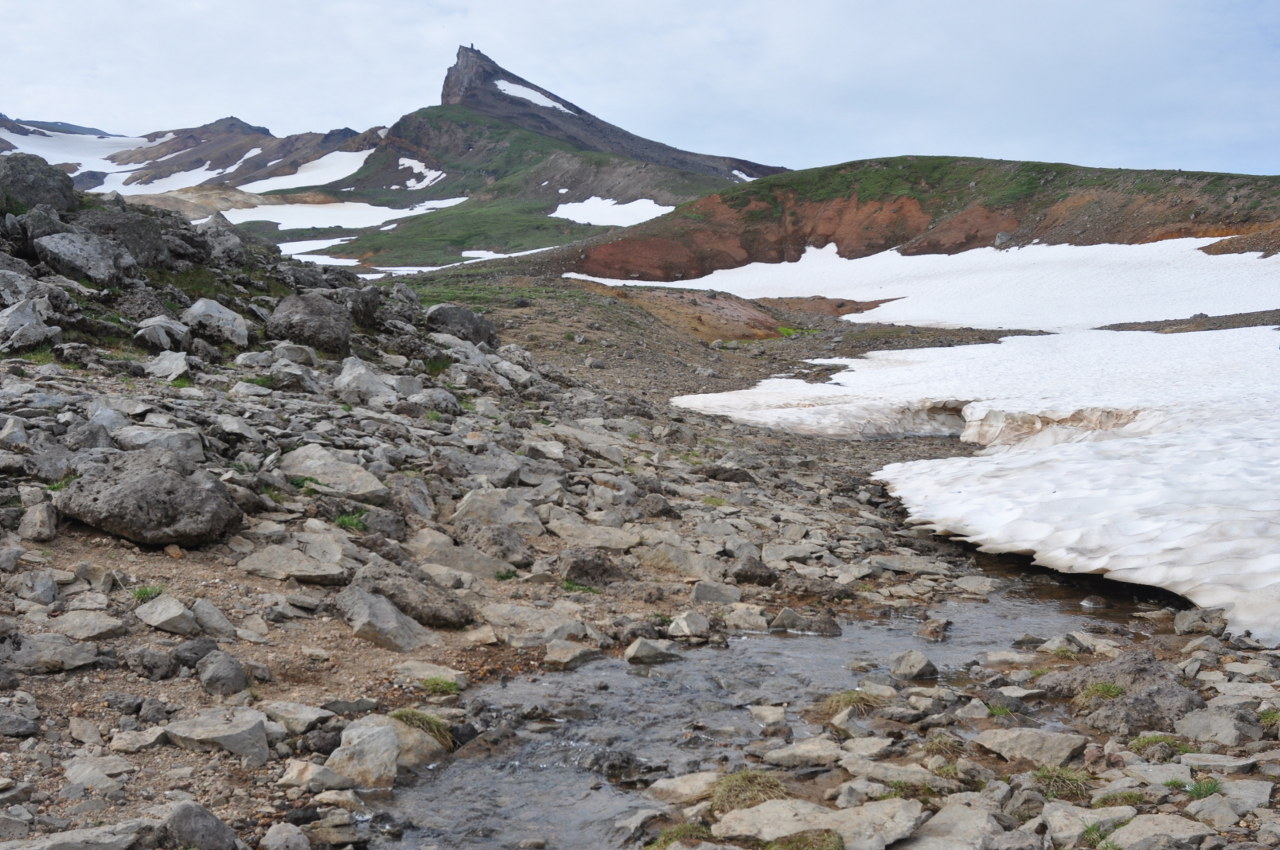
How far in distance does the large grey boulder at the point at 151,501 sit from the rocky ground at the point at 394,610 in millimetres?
37

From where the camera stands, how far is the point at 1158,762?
6.40 m

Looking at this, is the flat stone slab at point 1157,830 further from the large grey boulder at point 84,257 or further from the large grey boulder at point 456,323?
the large grey boulder at point 456,323

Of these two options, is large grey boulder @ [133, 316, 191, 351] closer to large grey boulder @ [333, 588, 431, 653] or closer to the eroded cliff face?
large grey boulder @ [333, 588, 431, 653]

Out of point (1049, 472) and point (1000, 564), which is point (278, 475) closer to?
point (1000, 564)

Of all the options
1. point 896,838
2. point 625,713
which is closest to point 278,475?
point 625,713

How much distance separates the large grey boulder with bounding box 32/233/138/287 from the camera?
52.8 feet

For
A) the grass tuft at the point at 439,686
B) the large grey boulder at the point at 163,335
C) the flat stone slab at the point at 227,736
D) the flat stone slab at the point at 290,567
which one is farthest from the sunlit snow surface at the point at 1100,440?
the large grey boulder at the point at 163,335

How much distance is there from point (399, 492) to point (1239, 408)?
17.6m

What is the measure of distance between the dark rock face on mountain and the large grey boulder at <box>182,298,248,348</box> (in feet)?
546

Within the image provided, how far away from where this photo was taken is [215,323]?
16281 mm

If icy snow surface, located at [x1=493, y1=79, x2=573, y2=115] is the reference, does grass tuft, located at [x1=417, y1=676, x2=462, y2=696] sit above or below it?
below

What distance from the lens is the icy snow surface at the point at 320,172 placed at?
160875 millimetres

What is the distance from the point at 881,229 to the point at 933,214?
490 cm

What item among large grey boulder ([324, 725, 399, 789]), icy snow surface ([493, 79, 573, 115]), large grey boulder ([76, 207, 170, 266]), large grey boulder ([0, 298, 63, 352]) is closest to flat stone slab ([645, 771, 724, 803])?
large grey boulder ([324, 725, 399, 789])
